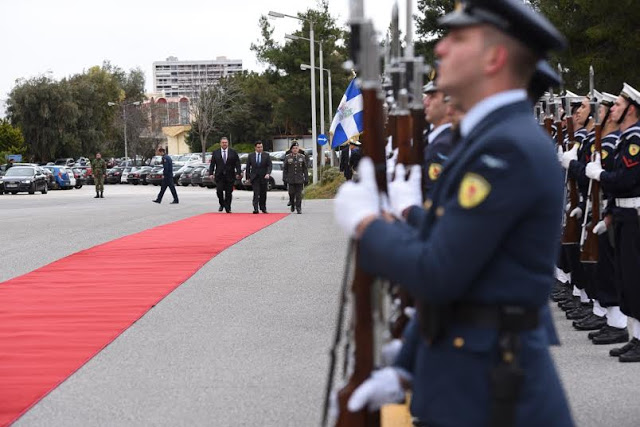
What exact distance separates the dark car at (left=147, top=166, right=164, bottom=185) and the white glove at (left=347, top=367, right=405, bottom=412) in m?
60.2

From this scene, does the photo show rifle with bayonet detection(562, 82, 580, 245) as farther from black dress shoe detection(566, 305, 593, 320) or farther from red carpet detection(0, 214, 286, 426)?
red carpet detection(0, 214, 286, 426)

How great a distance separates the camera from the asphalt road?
612 centimetres

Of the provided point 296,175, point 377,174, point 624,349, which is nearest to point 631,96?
point 624,349

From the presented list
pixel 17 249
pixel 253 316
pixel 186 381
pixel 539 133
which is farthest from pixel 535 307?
pixel 17 249

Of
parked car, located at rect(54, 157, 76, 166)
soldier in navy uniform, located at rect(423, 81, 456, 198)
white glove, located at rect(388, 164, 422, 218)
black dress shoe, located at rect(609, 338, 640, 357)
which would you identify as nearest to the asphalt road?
black dress shoe, located at rect(609, 338, 640, 357)

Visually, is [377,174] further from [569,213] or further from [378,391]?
[569,213]

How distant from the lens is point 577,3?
26.5 meters

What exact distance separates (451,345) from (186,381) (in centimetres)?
466

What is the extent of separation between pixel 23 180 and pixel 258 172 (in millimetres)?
26801

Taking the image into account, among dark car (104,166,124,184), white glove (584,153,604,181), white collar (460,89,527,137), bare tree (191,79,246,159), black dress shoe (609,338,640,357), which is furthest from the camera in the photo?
bare tree (191,79,246,159)

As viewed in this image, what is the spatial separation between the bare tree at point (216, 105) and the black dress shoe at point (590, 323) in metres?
81.4

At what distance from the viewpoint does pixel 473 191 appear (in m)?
2.44

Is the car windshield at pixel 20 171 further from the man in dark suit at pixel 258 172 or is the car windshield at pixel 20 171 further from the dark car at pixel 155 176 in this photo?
the man in dark suit at pixel 258 172

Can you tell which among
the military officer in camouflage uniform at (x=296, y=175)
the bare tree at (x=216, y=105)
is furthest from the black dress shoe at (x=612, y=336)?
the bare tree at (x=216, y=105)
